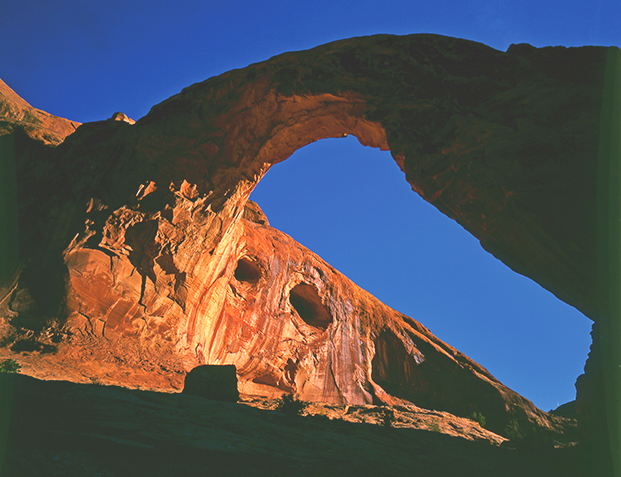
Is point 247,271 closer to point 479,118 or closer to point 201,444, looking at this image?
point 479,118

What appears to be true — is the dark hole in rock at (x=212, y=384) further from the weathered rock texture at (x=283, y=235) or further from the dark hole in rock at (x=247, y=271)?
→ the dark hole in rock at (x=247, y=271)

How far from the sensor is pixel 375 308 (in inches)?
919

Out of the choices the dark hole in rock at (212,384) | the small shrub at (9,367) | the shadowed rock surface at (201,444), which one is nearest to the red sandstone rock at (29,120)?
the small shrub at (9,367)

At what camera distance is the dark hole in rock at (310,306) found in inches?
819

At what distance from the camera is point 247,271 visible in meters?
19.0

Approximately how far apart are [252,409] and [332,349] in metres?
13.3

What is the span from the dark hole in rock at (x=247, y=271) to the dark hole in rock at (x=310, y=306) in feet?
9.95

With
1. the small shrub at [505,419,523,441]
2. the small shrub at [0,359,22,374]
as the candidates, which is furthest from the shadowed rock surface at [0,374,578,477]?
the small shrub at [0,359,22,374]

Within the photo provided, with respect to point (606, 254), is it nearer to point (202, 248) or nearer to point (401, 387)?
point (202, 248)

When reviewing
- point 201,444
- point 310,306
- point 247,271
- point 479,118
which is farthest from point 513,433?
point 310,306

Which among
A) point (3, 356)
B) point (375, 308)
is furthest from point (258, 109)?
point (375, 308)

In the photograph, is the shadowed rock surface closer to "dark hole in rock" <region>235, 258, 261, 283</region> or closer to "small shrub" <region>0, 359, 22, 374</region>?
"small shrub" <region>0, 359, 22, 374</region>

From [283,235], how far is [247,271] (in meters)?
3.76

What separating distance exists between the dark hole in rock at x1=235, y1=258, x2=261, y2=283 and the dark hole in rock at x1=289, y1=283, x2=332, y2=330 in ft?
9.95
